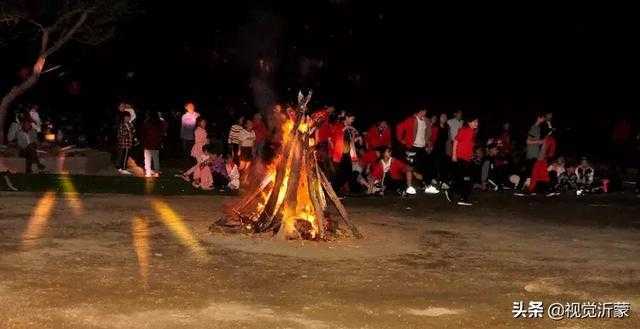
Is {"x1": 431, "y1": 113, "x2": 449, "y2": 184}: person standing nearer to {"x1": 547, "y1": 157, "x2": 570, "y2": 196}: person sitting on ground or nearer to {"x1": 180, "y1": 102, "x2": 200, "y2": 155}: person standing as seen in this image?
{"x1": 547, "y1": 157, "x2": 570, "y2": 196}: person sitting on ground

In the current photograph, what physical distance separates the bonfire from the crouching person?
613 centimetres

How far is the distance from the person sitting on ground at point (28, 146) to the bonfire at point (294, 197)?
9299 mm

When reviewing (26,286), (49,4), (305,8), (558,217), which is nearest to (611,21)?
(305,8)

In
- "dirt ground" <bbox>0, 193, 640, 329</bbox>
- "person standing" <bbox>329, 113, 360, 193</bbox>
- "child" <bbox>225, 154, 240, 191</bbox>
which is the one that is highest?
"person standing" <bbox>329, 113, 360, 193</bbox>

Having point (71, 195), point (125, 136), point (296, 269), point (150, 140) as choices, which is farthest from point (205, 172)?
point (296, 269)

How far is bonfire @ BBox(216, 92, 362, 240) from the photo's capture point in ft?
40.1

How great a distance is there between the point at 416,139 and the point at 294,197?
897cm

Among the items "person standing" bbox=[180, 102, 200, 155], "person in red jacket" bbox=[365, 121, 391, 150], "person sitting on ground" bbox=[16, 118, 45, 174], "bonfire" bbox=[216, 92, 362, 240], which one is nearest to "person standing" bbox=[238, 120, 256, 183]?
"person standing" bbox=[180, 102, 200, 155]

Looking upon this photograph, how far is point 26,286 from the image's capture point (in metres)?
8.69

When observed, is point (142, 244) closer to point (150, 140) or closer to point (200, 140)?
point (200, 140)

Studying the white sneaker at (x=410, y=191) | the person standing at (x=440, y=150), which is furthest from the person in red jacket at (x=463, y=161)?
the person standing at (x=440, y=150)

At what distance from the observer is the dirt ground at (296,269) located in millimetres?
7965

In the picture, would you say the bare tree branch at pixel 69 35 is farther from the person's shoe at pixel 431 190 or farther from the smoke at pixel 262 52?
the smoke at pixel 262 52

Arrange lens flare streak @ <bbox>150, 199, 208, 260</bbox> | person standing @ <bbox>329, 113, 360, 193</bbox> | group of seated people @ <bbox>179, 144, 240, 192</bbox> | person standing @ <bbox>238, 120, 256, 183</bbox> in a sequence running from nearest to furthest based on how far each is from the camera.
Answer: lens flare streak @ <bbox>150, 199, 208, 260</bbox> → person standing @ <bbox>329, 113, 360, 193</bbox> → group of seated people @ <bbox>179, 144, 240, 192</bbox> → person standing @ <bbox>238, 120, 256, 183</bbox>
